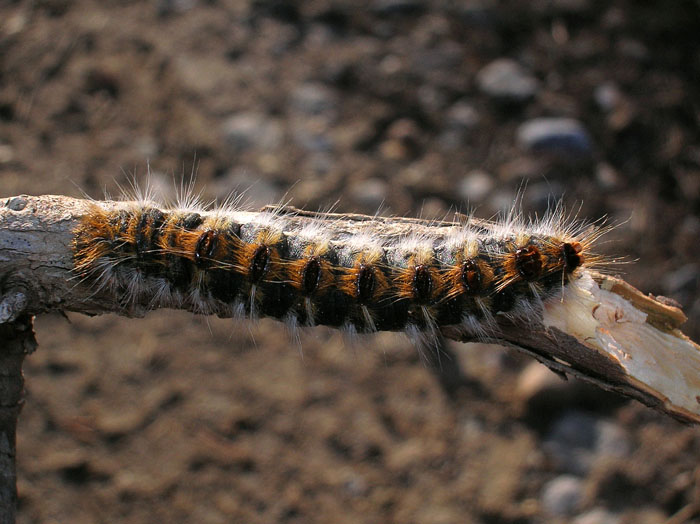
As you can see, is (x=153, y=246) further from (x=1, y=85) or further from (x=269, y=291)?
(x=1, y=85)

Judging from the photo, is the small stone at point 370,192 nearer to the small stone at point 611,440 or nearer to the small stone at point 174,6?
the small stone at point 611,440

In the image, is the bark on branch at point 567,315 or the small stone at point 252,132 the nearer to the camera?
the bark on branch at point 567,315

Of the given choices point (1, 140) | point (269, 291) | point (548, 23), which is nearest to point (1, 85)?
point (1, 140)

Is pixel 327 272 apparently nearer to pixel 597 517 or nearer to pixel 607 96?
pixel 597 517

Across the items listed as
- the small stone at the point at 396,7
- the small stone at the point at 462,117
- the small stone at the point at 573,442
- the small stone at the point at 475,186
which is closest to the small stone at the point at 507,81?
the small stone at the point at 462,117

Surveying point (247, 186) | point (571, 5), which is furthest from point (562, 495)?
point (571, 5)

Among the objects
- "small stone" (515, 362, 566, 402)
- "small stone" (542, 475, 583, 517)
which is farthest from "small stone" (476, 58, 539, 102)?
"small stone" (542, 475, 583, 517)
